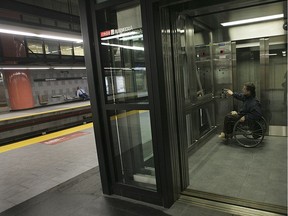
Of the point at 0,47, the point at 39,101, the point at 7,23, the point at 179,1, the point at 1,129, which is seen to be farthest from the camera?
the point at 39,101

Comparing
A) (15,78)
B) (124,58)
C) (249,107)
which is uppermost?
(15,78)

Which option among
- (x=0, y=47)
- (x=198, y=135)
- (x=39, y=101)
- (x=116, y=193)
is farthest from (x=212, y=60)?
(x=39, y=101)

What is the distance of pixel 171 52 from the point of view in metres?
2.51

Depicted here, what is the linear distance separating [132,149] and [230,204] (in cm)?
127

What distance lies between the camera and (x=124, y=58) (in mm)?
2764

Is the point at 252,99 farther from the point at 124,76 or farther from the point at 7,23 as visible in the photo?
the point at 7,23

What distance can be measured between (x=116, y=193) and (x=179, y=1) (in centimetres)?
232

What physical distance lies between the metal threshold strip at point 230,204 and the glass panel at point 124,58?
125cm

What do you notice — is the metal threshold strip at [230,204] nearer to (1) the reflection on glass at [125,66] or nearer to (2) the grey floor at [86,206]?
(2) the grey floor at [86,206]

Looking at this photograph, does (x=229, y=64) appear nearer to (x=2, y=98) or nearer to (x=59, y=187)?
(x=59, y=187)

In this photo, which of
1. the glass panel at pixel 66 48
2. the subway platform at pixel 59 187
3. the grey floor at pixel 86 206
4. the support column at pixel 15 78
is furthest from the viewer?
the glass panel at pixel 66 48

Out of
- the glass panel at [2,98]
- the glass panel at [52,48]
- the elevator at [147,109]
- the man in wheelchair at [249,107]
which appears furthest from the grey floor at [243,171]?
the glass panel at [52,48]

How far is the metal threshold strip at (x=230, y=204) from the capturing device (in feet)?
7.54

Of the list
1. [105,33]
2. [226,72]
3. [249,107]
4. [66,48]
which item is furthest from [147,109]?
[66,48]
